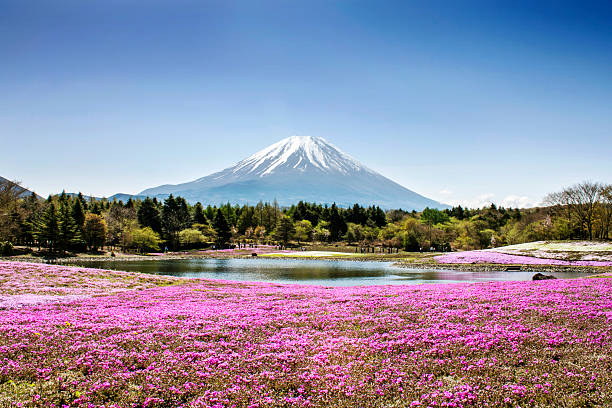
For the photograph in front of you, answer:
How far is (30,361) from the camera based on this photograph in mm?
9602

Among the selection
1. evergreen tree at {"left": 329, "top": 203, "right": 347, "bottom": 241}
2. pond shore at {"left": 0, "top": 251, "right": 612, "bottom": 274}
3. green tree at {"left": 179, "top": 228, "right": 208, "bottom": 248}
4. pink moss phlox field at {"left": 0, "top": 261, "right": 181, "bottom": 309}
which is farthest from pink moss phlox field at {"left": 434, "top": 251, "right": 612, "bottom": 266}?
green tree at {"left": 179, "top": 228, "right": 208, "bottom": 248}

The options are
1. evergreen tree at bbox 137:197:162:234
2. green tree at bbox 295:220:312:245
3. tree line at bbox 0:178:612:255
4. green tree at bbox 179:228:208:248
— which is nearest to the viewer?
tree line at bbox 0:178:612:255

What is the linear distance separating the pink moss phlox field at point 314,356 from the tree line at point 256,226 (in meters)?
73.8

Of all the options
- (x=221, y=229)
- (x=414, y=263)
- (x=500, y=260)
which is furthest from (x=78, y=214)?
(x=500, y=260)

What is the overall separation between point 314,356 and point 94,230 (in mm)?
95811

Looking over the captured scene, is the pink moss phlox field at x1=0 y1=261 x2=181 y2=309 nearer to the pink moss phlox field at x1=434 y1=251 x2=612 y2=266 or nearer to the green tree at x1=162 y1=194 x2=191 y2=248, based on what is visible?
the pink moss phlox field at x1=434 y1=251 x2=612 y2=266

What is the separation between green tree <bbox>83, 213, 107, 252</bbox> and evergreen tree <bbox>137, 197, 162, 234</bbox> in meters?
21.2

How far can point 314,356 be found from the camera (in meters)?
10.1

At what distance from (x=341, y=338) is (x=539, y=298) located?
446 inches

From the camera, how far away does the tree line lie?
75812 mm

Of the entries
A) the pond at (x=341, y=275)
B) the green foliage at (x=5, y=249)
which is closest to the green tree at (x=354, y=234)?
the pond at (x=341, y=275)

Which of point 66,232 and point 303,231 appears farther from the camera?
point 303,231

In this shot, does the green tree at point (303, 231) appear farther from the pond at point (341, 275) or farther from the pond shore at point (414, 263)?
the pond at point (341, 275)

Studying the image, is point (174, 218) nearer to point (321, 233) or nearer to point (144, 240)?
point (144, 240)
